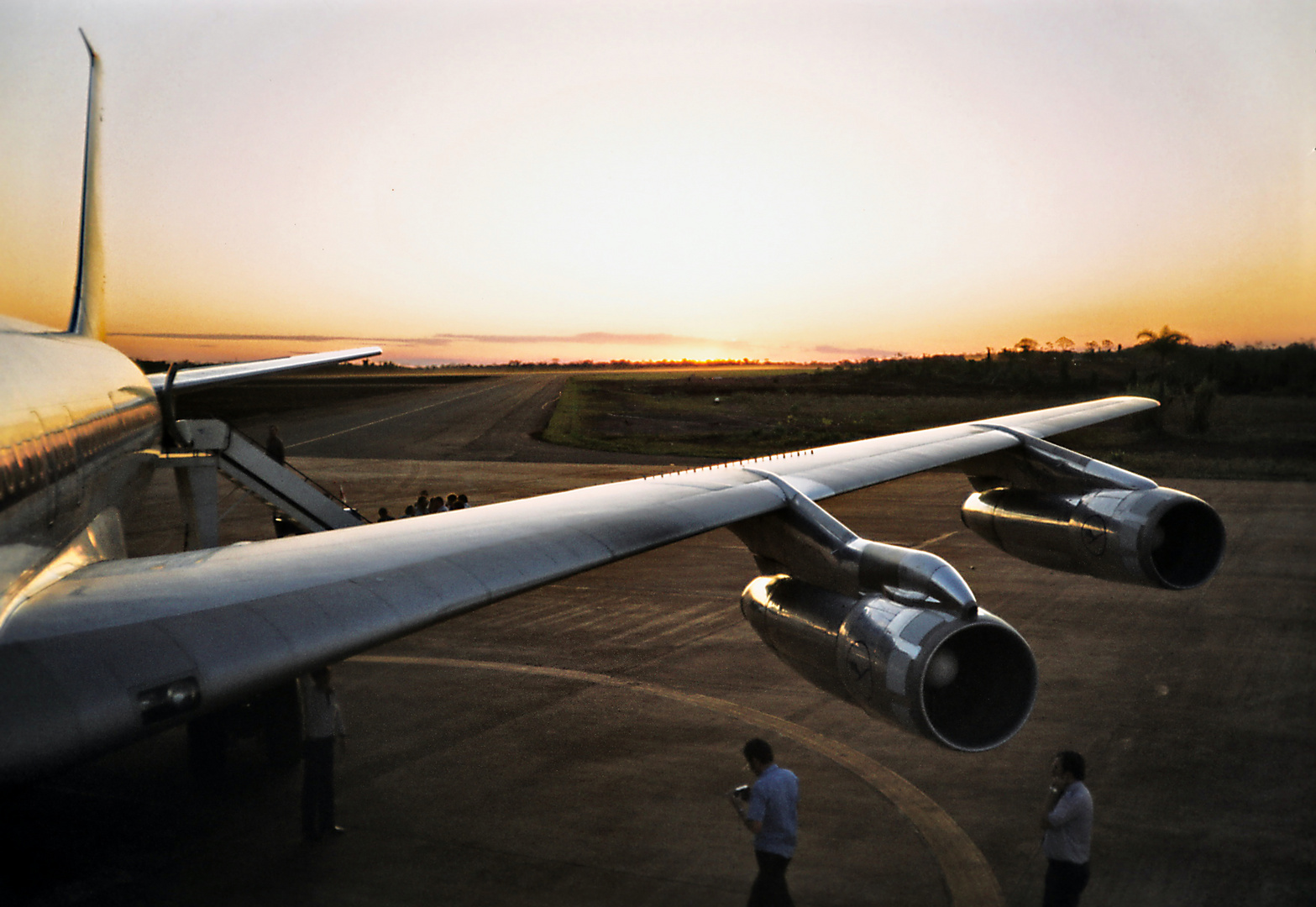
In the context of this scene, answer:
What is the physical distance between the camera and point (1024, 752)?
10.3 metres

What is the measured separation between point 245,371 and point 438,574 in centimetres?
1115

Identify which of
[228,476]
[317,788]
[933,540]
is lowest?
[933,540]

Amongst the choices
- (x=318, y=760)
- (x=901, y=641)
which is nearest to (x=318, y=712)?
(x=318, y=760)

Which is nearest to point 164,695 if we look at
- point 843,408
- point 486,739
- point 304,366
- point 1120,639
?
point 486,739

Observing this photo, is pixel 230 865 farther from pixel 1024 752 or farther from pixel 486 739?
pixel 1024 752

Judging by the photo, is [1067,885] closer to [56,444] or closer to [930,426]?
[56,444]

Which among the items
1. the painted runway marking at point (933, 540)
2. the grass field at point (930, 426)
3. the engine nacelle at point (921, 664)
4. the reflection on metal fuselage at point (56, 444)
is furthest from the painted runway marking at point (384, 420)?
the engine nacelle at point (921, 664)

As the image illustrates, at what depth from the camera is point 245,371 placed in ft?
48.7

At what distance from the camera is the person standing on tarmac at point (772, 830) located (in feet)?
21.5

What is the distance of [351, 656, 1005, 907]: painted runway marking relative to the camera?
24.9 feet

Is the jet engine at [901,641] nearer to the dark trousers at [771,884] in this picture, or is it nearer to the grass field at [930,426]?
the dark trousers at [771,884]

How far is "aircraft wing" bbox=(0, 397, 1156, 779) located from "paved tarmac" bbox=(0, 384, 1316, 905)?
127 inches

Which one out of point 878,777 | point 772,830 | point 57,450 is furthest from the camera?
point 878,777

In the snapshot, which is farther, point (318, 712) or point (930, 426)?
point (930, 426)
